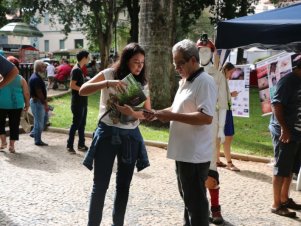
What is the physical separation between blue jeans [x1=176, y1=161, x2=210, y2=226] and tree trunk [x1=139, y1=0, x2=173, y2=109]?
7385mm

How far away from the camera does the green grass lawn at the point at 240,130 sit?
8805 mm

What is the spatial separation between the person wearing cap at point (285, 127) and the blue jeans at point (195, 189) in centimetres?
165

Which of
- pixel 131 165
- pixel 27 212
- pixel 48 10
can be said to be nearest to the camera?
pixel 131 165

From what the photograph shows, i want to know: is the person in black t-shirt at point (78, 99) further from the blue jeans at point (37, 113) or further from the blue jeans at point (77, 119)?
the blue jeans at point (37, 113)

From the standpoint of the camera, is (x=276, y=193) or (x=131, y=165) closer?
(x=131, y=165)

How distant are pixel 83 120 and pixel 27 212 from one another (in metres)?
3.28

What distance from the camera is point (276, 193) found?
4.95m

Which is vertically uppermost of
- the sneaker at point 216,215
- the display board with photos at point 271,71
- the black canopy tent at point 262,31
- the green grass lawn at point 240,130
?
the black canopy tent at point 262,31

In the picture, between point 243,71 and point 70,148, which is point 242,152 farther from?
point 70,148

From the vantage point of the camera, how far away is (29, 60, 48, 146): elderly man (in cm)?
811

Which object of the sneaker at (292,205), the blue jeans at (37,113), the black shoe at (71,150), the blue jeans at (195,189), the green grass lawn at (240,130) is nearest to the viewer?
the blue jeans at (195,189)

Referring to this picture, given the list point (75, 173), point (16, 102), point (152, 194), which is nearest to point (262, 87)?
point (152, 194)

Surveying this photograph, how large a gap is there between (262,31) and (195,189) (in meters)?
2.08

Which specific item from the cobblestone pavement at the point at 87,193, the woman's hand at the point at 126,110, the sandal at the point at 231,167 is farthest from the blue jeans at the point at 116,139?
the sandal at the point at 231,167
